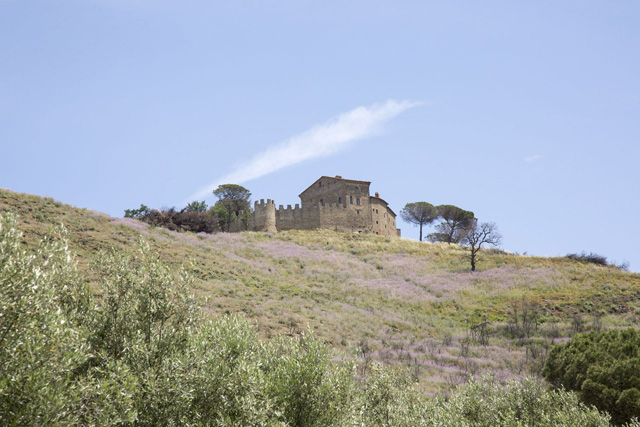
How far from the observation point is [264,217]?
7731 cm

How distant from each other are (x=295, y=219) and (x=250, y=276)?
35.8m

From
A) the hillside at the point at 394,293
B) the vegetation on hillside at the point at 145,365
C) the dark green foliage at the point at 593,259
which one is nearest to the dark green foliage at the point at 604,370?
the vegetation on hillside at the point at 145,365

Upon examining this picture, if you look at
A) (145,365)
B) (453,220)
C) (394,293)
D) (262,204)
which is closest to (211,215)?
(262,204)

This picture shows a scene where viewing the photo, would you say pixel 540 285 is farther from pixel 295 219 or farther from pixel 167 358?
pixel 167 358

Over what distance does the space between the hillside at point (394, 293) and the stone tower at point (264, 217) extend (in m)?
7.03

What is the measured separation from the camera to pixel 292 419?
11.8 m

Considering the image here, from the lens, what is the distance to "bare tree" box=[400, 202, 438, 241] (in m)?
106

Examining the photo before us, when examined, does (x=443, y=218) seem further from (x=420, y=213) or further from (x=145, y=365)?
(x=145, y=365)

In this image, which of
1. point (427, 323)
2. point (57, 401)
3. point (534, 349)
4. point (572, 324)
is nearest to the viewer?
point (57, 401)

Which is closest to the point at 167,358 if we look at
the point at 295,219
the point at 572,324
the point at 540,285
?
the point at 572,324

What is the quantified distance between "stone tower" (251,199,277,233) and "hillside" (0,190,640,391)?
23.1 ft

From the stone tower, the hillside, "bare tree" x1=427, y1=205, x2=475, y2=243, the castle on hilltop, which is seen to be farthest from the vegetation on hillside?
"bare tree" x1=427, y1=205, x2=475, y2=243

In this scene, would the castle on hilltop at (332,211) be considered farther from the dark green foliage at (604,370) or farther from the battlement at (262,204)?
the dark green foliage at (604,370)

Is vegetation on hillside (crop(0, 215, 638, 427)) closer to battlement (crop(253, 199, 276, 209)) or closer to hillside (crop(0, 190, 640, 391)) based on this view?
hillside (crop(0, 190, 640, 391))
